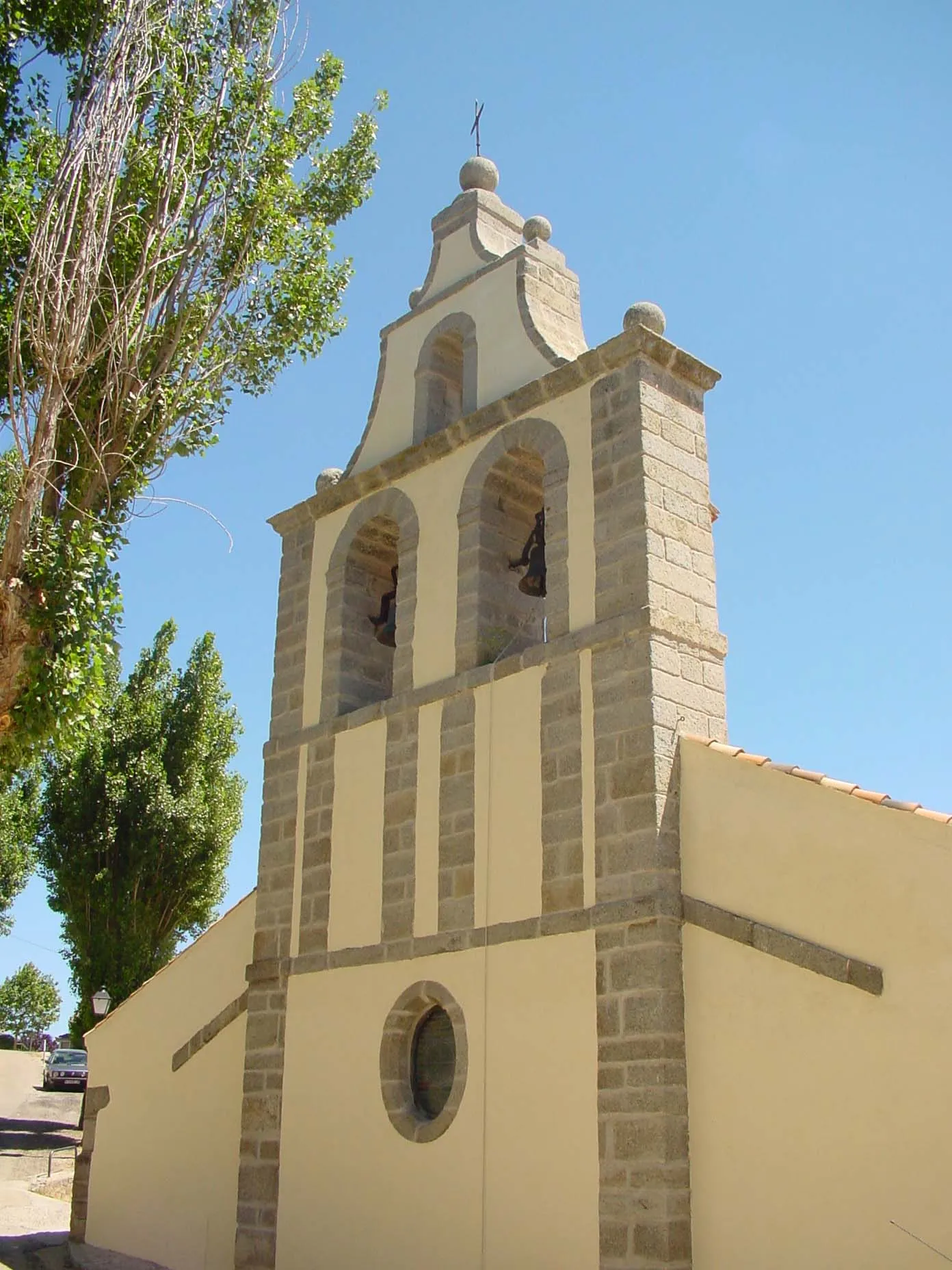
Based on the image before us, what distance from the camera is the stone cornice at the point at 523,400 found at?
7809mm

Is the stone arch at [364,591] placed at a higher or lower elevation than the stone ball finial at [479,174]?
lower

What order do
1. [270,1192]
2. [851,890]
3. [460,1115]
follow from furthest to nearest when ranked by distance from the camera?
1. [270,1192]
2. [460,1115]
3. [851,890]

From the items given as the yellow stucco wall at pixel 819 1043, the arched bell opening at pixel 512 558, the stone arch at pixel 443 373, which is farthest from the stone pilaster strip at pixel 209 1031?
the stone arch at pixel 443 373

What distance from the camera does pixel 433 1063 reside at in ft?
24.9

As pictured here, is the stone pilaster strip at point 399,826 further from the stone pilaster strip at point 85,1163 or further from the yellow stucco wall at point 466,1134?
the stone pilaster strip at point 85,1163

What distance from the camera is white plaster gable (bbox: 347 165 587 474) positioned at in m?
8.78

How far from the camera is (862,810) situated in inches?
234

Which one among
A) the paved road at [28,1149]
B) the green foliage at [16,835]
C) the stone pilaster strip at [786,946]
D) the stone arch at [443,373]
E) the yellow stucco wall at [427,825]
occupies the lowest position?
the paved road at [28,1149]

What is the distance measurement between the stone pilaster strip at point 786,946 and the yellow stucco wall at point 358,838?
97.2 inches

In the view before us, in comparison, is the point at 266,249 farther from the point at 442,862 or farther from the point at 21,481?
the point at 442,862

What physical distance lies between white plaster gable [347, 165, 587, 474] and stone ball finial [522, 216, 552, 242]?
16 mm

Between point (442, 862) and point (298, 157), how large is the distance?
5.52 metres

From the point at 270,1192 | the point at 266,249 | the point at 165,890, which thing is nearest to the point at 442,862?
the point at 270,1192

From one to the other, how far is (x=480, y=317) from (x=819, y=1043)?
5599mm
